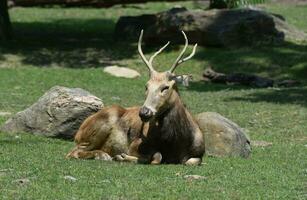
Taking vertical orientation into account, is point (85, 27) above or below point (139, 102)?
below

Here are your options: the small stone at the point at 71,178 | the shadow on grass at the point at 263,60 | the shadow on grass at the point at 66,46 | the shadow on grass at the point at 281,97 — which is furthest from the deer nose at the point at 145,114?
the shadow on grass at the point at 66,46

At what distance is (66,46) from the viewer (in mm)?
27109

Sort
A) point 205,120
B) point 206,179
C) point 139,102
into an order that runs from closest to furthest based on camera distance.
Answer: point 206,179
point 205,120
point 139,102

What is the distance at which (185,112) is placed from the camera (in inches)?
395

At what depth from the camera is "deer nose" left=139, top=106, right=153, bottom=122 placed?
9203 millimetres

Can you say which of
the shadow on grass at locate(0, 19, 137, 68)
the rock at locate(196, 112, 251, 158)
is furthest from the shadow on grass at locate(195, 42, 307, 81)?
the rock at locate(196, 112, 251, 158)

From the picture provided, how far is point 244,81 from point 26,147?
10833mm

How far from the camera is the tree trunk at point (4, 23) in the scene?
26.3 meters

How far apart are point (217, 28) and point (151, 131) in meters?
15.7

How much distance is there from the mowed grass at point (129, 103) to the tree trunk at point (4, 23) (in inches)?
14.3

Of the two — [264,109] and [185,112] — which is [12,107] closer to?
[264,109]

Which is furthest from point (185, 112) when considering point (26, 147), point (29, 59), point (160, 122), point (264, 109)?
point (29, 59)

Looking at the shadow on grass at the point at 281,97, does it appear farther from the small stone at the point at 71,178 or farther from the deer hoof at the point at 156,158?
the small stone at the point at 71,178

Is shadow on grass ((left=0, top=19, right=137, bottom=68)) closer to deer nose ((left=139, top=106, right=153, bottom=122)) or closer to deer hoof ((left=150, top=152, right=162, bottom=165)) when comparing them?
deer hoof ((left=150, top=152, right=162, bottom=165))
